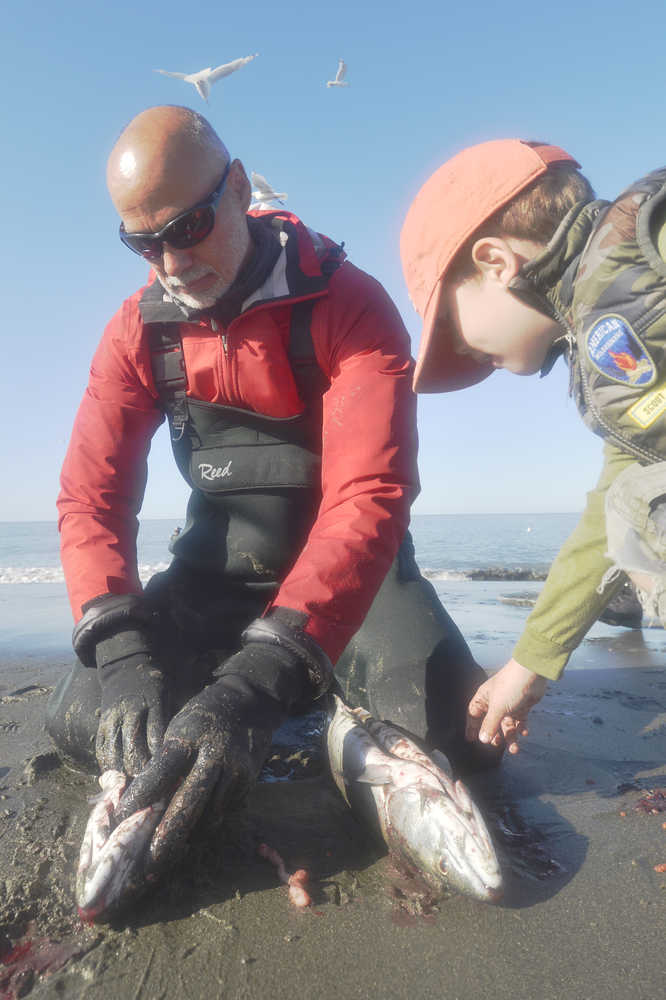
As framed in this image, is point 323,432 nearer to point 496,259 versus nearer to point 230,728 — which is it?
point 496,259

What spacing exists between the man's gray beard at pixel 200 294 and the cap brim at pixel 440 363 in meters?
1.11

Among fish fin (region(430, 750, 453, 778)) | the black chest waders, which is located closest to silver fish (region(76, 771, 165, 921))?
fish fin (region(430, 750, 453, 778))

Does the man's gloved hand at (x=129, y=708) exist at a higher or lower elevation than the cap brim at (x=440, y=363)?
lower

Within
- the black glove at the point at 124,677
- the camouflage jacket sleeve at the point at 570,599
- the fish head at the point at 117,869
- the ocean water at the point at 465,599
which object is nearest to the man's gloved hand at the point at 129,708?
the black glove at the point at 124,677

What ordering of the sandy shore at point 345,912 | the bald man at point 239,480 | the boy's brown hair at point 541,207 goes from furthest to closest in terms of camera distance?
the bald man at point 239,480
the boy's brown hair at point 541,207
the sandy shore at point 345,912

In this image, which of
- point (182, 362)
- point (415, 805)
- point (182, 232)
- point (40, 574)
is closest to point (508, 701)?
point (415, 805)

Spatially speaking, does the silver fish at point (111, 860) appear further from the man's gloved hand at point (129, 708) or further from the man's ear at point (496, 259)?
the man's ear at point (496, 259)

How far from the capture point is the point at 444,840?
2078 mm

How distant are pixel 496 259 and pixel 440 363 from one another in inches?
18.1

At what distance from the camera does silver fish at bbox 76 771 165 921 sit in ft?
6.18

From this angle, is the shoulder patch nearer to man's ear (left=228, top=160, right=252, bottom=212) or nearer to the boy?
the boy

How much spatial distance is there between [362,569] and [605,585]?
2.97ft

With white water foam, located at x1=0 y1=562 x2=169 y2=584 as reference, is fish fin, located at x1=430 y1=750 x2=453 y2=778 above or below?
above

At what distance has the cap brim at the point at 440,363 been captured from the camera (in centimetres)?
241
